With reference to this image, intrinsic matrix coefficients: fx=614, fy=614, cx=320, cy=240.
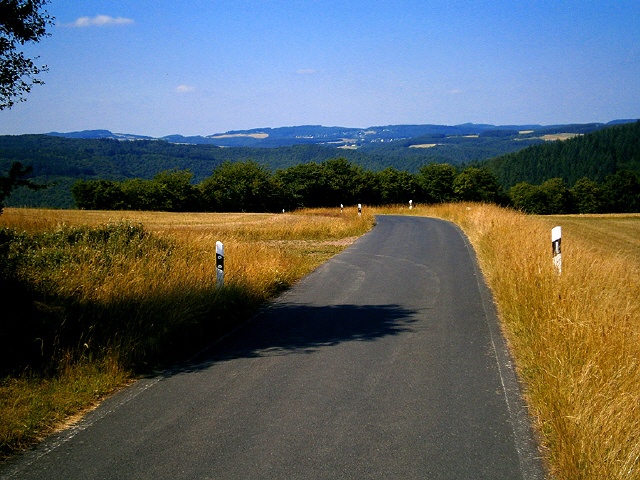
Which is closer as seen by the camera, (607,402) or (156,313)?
(607,402)

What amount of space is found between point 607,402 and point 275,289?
26.9ft

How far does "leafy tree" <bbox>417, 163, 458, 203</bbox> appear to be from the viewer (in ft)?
265

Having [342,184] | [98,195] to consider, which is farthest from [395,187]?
[98,195]

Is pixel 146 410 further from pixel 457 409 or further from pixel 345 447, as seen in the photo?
pixel 457 409

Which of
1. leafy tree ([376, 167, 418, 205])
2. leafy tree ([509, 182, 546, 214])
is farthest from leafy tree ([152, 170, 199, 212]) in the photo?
leafy tree ([509, 182, 546, 214])

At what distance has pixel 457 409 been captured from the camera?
5.46 meters

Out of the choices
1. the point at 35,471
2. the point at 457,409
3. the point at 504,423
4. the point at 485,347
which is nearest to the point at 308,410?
the point at 457,409

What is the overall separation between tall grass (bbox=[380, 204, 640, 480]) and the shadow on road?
1.74 meters

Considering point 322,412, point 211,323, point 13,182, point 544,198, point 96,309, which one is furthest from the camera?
point 544,198

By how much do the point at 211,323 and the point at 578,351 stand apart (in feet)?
16.6

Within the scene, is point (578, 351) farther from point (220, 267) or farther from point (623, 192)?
point (623, 192)

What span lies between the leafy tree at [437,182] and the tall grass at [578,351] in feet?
227

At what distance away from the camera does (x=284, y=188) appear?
76.0m

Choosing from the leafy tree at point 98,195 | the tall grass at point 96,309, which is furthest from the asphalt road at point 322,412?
the leafy tree at point 98,195
